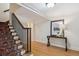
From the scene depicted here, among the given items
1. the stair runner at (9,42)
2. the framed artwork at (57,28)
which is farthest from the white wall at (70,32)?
the stair runner at (9,42)

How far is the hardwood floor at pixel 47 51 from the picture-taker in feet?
5.31

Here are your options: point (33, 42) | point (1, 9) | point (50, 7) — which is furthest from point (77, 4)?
point (1, 9)

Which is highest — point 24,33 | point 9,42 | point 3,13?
point 3,13

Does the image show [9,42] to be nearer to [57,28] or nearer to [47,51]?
[47,51]

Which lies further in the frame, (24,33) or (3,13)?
(24,33)

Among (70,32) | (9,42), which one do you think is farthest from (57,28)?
(9,42)

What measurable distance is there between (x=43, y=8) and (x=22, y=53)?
796 millimetres

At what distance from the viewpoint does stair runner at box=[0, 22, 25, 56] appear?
5.23 feet

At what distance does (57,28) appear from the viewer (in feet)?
5.64

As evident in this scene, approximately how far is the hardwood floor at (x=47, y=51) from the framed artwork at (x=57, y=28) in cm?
24

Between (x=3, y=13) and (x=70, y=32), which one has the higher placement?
(x=3, y=13)

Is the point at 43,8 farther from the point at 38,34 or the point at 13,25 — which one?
the point at 13,25

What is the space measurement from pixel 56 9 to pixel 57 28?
0.31 m

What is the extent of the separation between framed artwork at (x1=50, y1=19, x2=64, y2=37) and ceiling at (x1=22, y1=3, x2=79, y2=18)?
0.13 meters
